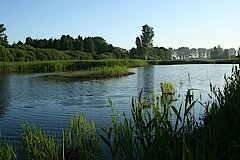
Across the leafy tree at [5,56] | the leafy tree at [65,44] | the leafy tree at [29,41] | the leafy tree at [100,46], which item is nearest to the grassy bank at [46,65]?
the leafy tree at [5,56]

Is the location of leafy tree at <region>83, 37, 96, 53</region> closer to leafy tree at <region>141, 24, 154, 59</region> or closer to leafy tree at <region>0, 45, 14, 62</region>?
leafy tree at <region>141, 24, 154, 59</region>

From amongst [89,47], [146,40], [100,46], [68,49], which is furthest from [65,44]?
[146,40]

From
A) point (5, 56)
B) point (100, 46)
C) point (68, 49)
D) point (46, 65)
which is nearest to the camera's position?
point (46, 65)

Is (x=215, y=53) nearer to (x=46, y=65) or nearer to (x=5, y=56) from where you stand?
(x=46, y=65)

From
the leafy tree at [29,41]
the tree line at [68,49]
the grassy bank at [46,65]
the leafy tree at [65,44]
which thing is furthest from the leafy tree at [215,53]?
the grassy bank at [46,65]

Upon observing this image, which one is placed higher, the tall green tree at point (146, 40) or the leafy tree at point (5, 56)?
the tall green tree at point (146, 40)

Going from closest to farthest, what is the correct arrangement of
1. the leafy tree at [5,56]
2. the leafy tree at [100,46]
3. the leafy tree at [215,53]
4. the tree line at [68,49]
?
the leafy tree at [5,56]
the tree line at [68,49]
the leafy tree at [100,46]
the leafy tree at [215,53]

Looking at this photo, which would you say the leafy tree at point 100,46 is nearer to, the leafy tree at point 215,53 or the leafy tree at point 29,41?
the leafy tree at point 29,41

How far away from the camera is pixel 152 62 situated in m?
80.6

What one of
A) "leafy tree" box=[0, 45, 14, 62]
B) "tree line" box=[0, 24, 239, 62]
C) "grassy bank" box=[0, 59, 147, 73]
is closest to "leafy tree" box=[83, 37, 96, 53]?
"tree line" box=[0, 24, 239, 62]

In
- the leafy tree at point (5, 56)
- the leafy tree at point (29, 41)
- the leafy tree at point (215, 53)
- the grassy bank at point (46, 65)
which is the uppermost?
the leafy tree at point (29, 41)

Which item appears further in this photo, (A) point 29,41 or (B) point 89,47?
(B) point 89,47

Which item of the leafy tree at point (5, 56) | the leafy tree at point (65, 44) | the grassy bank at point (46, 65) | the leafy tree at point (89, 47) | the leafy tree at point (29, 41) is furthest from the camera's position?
the leafy tree at point (89, 47)

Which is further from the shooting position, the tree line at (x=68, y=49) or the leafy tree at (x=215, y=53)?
the leafy tree at (x=215, y=53)
